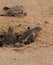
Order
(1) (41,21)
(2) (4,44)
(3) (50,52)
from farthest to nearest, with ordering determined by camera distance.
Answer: (1) (41,21), (2) (4,44), (3) (50,52)

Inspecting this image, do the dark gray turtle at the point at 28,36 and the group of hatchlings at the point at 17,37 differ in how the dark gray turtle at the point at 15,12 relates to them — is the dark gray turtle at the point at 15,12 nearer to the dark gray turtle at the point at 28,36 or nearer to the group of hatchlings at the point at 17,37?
the group of hatchlings at the point at 17,37

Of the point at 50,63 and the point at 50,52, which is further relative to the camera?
the point at 50,52

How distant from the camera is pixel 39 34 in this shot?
1040 centimetres

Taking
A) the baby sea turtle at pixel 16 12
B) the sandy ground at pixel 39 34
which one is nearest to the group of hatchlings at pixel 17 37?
the sandy ground at pixel 39 34

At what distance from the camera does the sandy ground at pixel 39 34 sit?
25.5 feet

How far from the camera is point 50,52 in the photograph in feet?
28.5

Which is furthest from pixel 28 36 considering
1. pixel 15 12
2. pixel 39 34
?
pixel 15 12

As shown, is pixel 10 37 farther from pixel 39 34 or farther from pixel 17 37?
pixel 39 34

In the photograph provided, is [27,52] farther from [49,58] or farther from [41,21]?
[41,21]

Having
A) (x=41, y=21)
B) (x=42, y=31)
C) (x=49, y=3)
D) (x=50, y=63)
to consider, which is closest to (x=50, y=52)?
(x=50, y=63)

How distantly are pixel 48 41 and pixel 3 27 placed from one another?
1.63m

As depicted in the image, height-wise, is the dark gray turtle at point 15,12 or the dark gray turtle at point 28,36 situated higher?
the dark gray turtle at point 15,12

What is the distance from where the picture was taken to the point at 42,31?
416 inches

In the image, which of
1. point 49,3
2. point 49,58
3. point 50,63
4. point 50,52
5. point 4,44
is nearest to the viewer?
point 50,63
